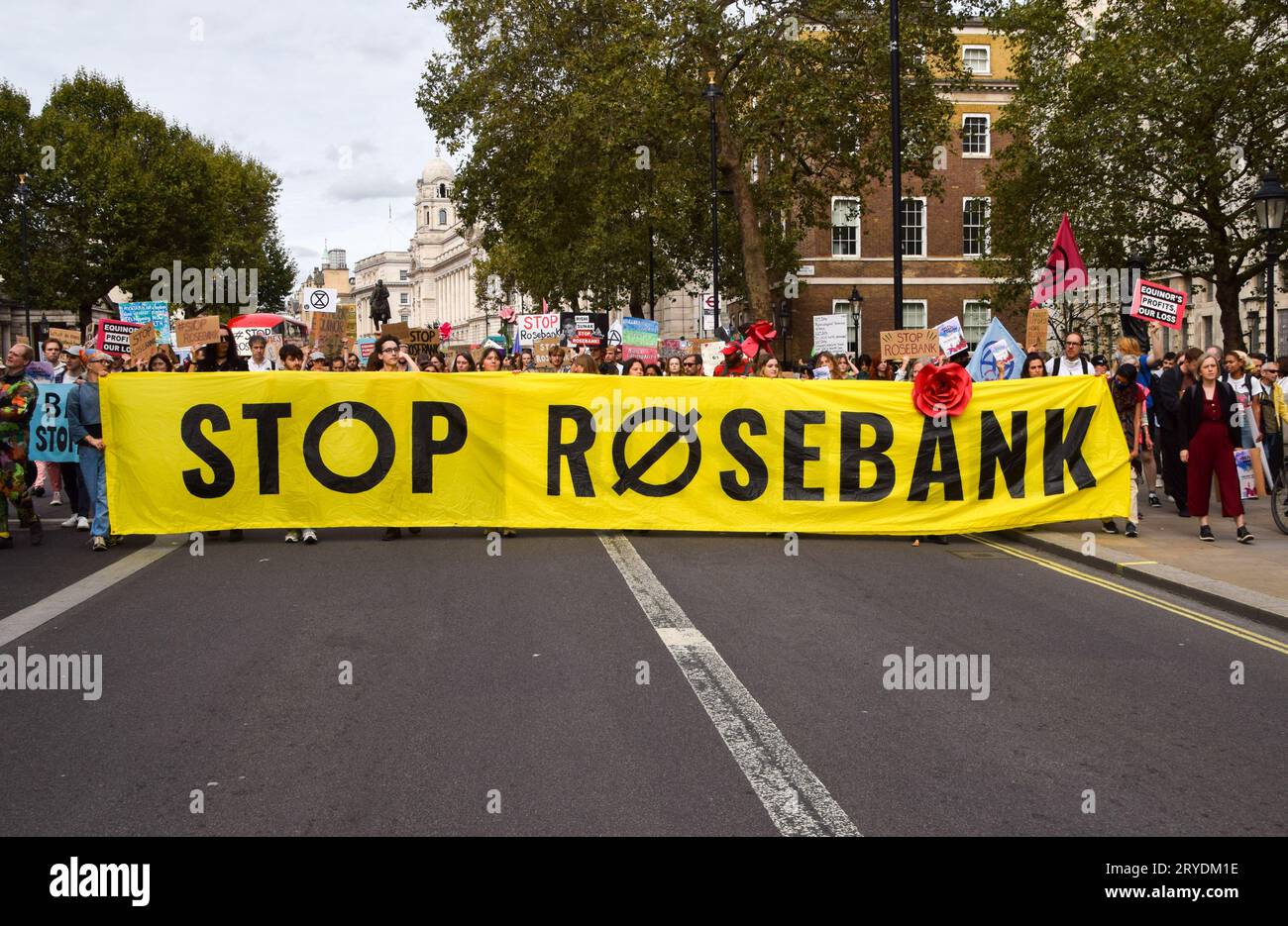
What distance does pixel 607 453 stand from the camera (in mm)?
13008

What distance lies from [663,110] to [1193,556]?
2258 centimetres

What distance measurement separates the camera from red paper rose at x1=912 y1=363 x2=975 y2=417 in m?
12.9

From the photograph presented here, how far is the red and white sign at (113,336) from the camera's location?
20.8m

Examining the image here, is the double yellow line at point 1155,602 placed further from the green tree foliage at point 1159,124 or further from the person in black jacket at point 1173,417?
the green tree foliage at point 1159,124

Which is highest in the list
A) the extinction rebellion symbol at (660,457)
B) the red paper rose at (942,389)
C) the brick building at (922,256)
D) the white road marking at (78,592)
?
the brick building at (922,256)

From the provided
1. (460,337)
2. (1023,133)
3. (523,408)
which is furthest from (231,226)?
(460,337)

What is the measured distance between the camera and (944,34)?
1227 inches

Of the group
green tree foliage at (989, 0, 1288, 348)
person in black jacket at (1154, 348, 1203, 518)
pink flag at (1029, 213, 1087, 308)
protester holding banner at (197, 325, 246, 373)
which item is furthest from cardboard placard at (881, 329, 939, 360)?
green tree foliage at (989, 0, 1288, 348)

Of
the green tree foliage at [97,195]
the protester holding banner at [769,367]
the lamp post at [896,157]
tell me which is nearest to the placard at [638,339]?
the lamp post at [896,157]

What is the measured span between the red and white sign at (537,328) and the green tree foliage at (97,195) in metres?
26.4

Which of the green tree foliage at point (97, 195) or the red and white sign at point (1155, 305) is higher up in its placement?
the green tree foliage at point (97, 195)

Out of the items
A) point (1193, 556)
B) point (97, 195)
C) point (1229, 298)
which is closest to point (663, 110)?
point (1229, 298)

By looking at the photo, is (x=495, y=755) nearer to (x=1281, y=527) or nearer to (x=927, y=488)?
(x=927, y=488)

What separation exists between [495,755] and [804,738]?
1.37 meters
